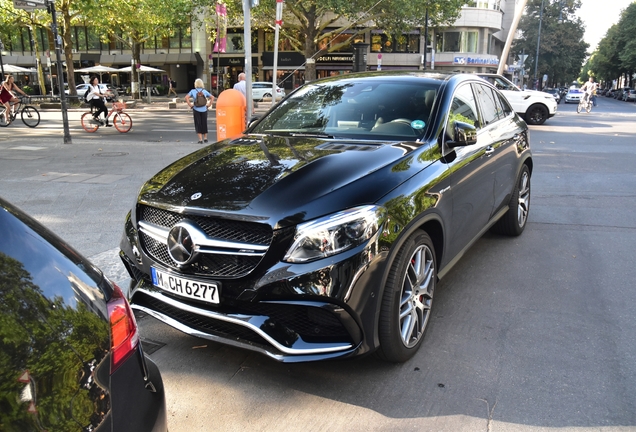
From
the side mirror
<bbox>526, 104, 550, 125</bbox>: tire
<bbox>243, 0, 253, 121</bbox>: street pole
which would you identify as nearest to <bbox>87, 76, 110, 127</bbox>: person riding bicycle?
<bbox>243, 0, 253, 121</bbox>: street pole

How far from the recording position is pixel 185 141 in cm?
1491

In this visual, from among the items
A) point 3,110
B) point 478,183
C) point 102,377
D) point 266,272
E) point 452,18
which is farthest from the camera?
point 452,18

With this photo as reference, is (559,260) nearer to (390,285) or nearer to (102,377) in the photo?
(390,285)

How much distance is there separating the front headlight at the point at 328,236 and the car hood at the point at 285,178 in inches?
2.3

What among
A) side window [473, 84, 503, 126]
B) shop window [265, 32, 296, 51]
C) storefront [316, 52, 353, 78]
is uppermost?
shop window [265, 32, 296, 51]

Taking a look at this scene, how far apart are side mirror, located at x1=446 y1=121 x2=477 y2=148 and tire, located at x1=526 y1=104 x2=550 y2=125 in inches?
686

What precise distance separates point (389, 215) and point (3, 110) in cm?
2020

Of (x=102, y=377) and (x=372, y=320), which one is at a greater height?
(x=102, y=377)

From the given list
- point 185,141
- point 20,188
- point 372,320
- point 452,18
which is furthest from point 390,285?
point 452,18

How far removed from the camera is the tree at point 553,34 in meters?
67.4

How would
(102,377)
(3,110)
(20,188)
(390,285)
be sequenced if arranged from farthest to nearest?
1. (3,110)
2. (20,188)
3. (390,285)
4. (102,377)

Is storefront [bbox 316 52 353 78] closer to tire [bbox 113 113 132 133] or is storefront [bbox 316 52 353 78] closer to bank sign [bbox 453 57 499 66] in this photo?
bank sign [bbox 453 57 499 66]

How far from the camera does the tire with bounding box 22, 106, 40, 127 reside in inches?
734

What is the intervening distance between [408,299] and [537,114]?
18512 millimetres
